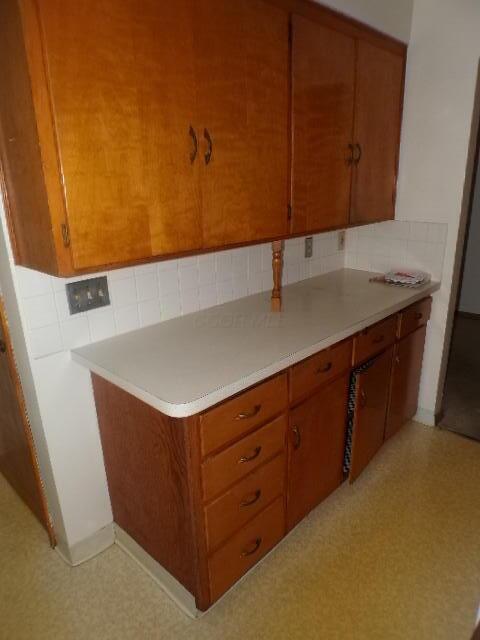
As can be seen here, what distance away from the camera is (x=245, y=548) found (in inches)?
62.9

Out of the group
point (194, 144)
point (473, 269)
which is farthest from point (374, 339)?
point (473, 269)

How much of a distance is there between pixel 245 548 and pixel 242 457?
0.39m

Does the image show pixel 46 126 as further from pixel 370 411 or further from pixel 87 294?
pixel 370 411

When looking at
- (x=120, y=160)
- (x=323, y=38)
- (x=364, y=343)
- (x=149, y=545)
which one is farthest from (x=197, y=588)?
(x=323, y=38)

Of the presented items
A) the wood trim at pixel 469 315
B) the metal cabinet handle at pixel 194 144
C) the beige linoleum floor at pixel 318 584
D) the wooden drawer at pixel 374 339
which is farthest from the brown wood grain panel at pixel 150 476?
the wood trim at pixel 469 315

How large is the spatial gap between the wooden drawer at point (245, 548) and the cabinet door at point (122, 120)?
103 centimetres

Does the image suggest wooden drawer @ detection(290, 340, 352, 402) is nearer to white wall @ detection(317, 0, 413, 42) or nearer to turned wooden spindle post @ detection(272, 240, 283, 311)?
turned wooden spindle post @ detection(272, 240, 283, 311)

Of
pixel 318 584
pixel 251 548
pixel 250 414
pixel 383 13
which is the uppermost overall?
pixel 383 13

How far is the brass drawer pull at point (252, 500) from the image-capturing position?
154 centimetres

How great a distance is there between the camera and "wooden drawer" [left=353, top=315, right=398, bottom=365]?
191 centimetres

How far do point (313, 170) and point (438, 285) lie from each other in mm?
1051

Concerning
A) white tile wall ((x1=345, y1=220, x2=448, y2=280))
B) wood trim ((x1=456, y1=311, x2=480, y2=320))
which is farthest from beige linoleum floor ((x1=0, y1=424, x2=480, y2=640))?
wood trim ((x1=456, y1=311, x2=480, y2=320))

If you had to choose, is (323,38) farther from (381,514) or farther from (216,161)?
(381,514)

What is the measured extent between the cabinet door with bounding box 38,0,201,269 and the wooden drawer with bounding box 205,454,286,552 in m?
0.83
